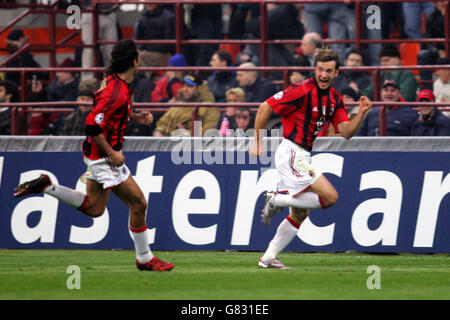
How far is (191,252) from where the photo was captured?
41.0ft

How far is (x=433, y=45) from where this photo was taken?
16.4 metres

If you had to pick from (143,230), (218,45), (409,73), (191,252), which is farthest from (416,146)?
(218,45)

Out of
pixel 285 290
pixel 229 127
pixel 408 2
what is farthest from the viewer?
pixel 408 2

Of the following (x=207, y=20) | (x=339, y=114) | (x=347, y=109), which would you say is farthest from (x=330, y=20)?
(x=339, y=114)

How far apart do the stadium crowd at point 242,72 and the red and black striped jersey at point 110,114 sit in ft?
11.8

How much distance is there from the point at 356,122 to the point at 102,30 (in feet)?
29.3

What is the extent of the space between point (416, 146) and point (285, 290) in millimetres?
4428

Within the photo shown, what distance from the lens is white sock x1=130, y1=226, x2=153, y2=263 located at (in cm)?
984

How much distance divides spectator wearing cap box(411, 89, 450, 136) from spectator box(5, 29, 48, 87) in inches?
255

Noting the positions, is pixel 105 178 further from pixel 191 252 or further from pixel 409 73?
pixel 409 73

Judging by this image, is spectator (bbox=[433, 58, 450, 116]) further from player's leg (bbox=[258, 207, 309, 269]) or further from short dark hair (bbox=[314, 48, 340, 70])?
player's leg (bbox=[258, 207, 309, 269])

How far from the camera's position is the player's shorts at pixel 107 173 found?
9.72 meters

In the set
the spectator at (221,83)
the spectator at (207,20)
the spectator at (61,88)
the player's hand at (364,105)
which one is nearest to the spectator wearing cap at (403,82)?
the spectator at (221,83)

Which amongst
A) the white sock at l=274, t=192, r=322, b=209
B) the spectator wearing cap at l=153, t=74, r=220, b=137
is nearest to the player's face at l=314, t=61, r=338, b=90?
the white sock at l=274, t=192, r=322, b=209
